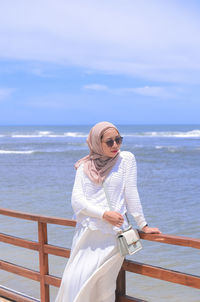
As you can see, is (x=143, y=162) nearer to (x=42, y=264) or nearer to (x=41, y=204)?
(x=41, y=204)

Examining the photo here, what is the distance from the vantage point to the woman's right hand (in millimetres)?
2156

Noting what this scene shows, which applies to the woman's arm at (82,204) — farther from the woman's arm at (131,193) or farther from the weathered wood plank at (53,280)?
the weathered wood plank at (53,280)

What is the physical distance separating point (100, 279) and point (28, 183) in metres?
9.45

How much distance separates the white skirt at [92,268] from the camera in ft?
7.26

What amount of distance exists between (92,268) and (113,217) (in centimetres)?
31

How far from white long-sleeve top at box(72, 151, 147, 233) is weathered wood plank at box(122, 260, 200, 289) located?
25cm

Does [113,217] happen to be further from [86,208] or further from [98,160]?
[98,160]

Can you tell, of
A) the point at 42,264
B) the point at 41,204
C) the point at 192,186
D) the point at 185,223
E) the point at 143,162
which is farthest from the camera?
the point at 143,162

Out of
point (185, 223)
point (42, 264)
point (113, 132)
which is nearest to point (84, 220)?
point (113, 132)

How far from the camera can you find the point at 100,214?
85.8 inches

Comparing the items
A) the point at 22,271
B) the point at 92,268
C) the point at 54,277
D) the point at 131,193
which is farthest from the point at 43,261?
the point at 131,193

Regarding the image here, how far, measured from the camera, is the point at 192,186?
36.0 ft

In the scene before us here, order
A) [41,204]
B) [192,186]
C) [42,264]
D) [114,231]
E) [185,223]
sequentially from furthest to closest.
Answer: [192,186] → [41,204] → [185,223] → [42,264] → [114,231]

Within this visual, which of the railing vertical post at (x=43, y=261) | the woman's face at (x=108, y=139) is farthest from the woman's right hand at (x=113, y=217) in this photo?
the railing vertical post at (x=43, y=261)
